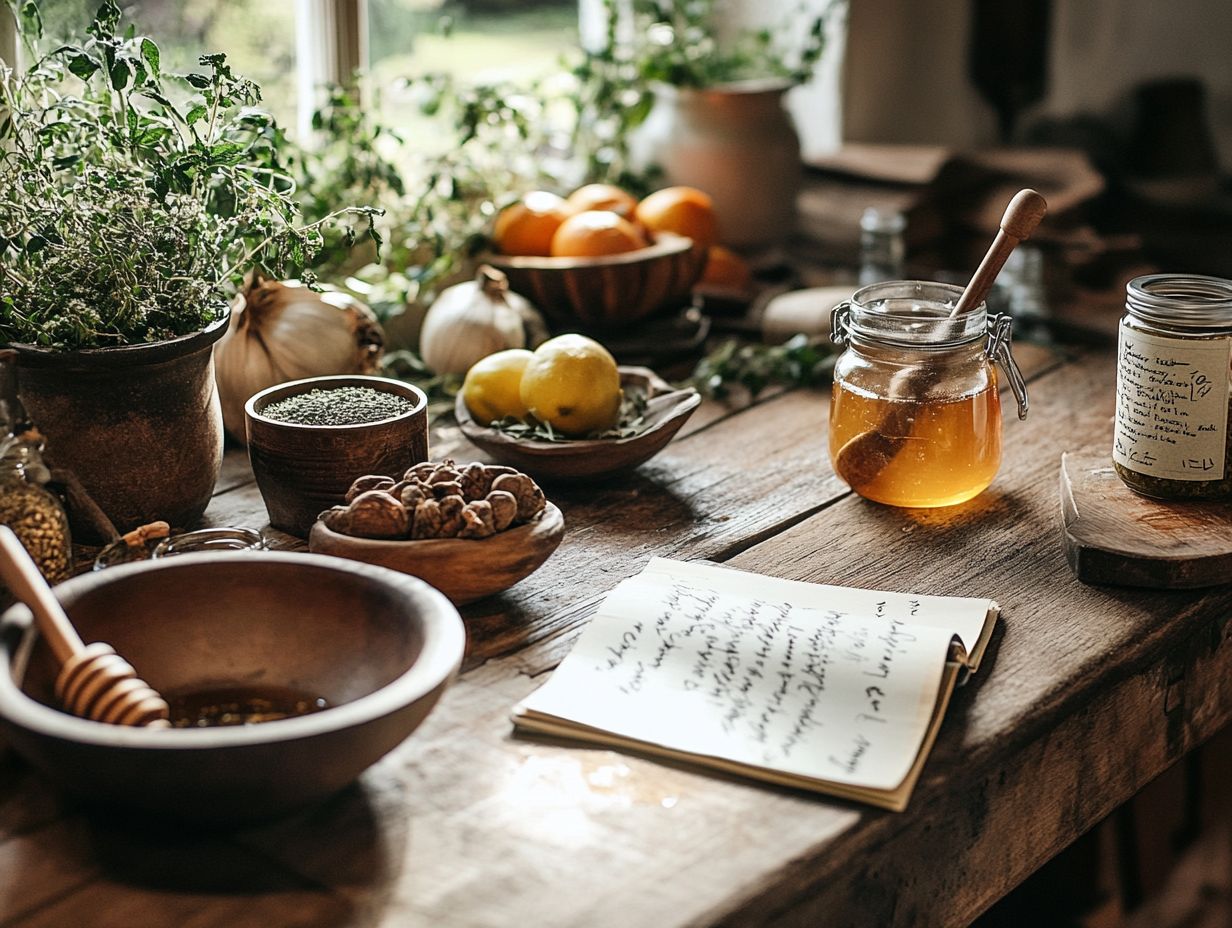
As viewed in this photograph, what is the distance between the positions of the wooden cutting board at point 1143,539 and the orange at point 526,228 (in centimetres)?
74

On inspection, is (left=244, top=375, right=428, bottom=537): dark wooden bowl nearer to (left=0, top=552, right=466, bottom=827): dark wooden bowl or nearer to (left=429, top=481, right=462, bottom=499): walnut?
(left=429, top=481, right=462, bottom=499): walnut

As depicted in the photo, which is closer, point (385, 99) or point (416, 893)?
point (416, 893)

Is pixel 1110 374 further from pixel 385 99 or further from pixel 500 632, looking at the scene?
pixel 385 99

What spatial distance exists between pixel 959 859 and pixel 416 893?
1.19 ft

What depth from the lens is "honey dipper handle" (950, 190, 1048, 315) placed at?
1.17 metres

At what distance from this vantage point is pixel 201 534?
3.59 feet

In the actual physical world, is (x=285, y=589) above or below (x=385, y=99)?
below

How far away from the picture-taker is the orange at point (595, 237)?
5.27ft

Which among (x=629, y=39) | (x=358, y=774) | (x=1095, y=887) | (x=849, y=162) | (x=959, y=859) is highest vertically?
(x=629, y=39)

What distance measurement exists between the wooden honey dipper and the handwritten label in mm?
814

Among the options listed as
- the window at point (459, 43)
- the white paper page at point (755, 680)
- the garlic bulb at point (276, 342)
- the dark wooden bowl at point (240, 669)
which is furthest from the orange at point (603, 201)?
the dark wooden bowl at point (240, 669)

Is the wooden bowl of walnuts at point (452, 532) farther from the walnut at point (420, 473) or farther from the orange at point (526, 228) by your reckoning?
the orange at point (526, 228)

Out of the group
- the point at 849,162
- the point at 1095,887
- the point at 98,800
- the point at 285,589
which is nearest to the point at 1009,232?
the point at 285,589

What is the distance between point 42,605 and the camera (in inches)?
31.0
